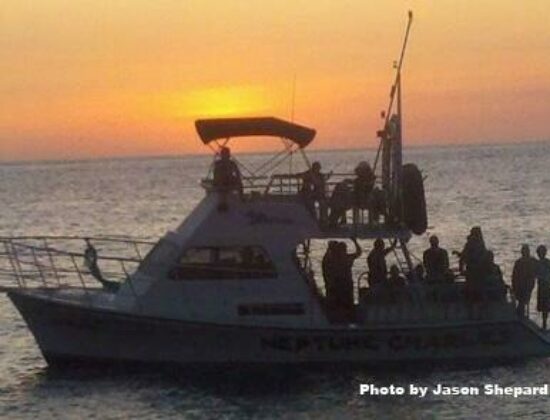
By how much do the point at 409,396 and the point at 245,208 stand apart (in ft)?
14.6

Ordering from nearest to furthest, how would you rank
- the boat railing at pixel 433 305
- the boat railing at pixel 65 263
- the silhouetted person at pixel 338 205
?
the boat railing at pixel 433 305 < the silhouetted person at pixel 338 205 < the boat railing at pixel 65 263

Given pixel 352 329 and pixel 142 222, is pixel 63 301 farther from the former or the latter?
pixel 142 222

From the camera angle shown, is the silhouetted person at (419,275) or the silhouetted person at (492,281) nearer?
the silhouetted person at (492,281)

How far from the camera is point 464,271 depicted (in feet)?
88.4

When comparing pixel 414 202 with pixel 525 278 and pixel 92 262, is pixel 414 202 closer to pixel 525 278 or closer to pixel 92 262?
pixel 525 278

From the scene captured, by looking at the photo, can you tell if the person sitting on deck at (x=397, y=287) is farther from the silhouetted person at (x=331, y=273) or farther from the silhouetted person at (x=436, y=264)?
the silhouetted person at (x=331, y=273)

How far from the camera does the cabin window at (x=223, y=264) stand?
86.4 ft

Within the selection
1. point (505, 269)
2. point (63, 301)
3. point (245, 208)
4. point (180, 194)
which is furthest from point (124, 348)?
point (180, 194)

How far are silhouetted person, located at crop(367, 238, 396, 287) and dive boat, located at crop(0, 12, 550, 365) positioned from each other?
0.72 ft

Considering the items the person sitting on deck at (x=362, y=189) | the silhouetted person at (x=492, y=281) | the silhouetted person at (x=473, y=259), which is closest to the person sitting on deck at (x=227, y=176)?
the person sitting on deck at (x=362, y=189)

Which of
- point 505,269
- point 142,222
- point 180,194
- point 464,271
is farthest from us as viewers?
point 180,194

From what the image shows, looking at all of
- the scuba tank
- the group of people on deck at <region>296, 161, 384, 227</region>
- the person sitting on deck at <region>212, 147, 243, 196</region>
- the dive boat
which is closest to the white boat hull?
the dive boat

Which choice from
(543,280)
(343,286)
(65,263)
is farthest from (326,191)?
(65,263)

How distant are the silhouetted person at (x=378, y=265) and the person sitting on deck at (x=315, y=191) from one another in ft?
3.51
